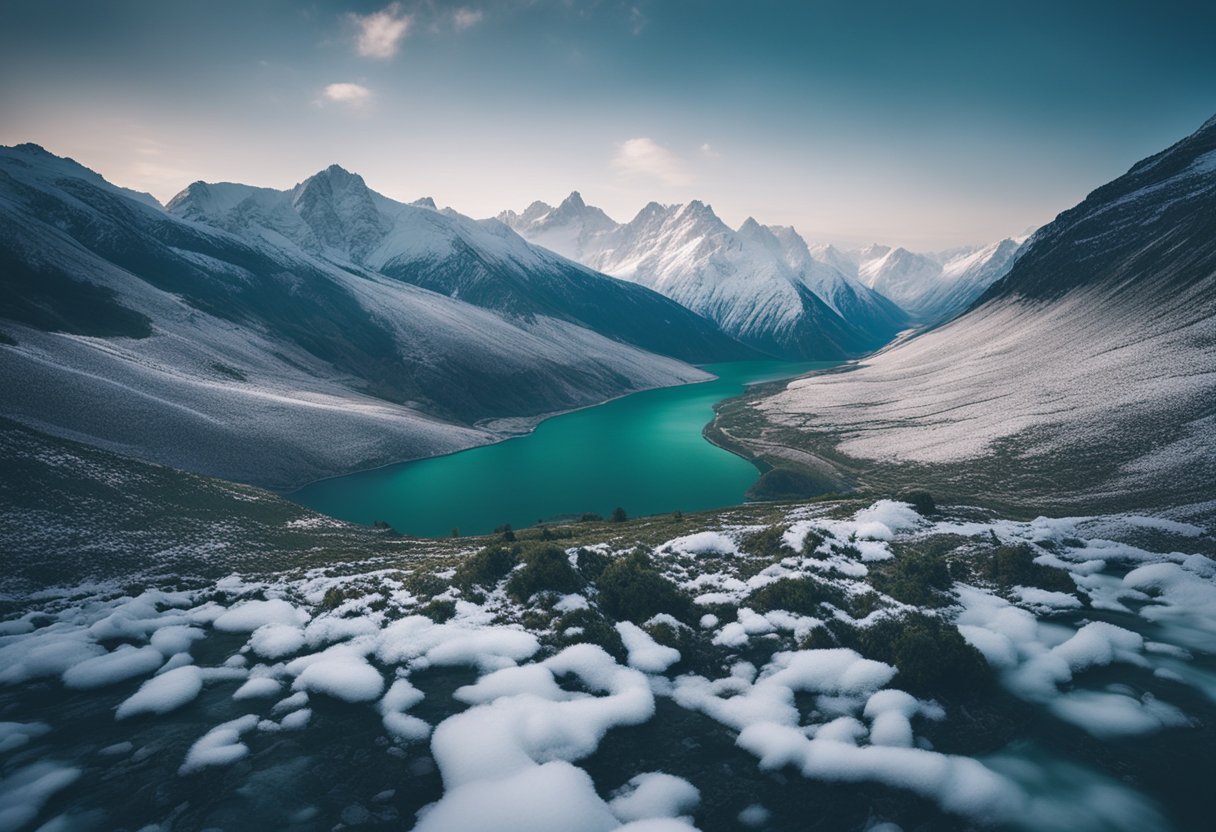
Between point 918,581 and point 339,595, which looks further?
point 339,595

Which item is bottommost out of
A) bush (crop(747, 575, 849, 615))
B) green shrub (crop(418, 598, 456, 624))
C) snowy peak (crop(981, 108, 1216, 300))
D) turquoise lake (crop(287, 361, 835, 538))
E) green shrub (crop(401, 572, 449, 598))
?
turquoise lake (crop(287, 361, 835, 538))

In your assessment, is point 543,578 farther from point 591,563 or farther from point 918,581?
point 918,581

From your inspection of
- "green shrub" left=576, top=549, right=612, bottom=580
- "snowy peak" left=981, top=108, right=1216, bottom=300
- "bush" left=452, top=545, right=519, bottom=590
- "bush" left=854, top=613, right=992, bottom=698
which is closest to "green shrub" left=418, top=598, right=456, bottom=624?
"bush" left=452, top=545, right=519, bottom=590

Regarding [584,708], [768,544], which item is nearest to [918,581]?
[768,544]

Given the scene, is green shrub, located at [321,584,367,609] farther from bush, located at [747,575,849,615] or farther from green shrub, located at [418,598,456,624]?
bush, located at [747,575,849,615]

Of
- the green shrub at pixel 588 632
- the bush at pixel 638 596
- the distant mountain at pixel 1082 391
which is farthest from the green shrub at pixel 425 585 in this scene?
the distant mountain at pixel 1082 391

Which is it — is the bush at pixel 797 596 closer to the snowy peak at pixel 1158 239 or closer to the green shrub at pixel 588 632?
the green shrub at pixel 588 632
